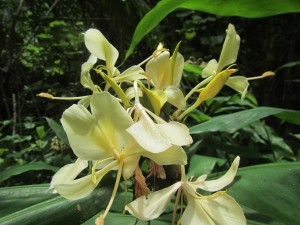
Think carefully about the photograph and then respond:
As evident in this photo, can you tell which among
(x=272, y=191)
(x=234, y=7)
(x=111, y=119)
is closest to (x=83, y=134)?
(x=111, y=119)

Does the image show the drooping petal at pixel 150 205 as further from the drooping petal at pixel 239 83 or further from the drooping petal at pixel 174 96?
the drooping petal at pixel 239 83

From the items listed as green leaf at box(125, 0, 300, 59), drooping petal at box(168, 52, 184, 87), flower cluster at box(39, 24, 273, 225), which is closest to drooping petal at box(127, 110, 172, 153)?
flower cluster at box(39, 24, 273, 225)

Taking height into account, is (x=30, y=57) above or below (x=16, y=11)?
below

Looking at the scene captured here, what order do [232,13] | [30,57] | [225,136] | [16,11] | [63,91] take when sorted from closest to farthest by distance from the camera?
[232,13] < [225,136] < [16,11] < [63,91] < [30,57]

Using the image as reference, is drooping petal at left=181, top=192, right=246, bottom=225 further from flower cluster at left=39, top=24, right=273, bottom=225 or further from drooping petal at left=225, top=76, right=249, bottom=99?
drooping petal at left=225, top=76, right=249, bottom=99

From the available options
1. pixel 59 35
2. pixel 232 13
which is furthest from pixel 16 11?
pixel 232 13

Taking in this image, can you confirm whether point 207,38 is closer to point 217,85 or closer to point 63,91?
point 63,91
